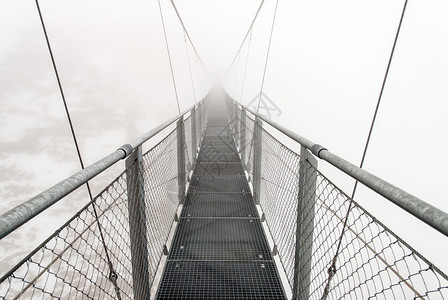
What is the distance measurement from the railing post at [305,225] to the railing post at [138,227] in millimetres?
926

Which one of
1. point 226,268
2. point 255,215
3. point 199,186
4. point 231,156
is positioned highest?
point 231,156

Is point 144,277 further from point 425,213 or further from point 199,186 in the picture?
point 199,186

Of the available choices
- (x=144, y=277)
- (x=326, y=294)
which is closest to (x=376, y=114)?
(x=326, y=294)

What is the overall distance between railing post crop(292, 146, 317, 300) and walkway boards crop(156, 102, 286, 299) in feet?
1.34

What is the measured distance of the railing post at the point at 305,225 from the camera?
1531 millimetres

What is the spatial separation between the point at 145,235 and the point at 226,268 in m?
0.89

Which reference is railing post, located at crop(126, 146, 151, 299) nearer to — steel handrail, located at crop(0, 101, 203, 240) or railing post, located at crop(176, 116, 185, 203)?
steel handrail, located at crop(0, 101, 203, 240)

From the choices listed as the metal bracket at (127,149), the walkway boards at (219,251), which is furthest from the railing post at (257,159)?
the metal bracket at (127,149)

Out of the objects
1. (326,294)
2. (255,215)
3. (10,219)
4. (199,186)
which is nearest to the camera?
(10,219)

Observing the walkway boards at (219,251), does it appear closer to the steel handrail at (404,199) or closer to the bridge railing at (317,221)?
the bridge railing at (317,221)

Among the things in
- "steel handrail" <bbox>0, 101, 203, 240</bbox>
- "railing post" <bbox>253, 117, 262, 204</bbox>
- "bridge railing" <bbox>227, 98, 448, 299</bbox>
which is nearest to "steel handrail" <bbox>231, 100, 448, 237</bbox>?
"bridge railing" <bbox>227, 98, 448, 299</bbox>

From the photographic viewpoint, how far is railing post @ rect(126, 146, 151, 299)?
1549mm

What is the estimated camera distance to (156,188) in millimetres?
2096

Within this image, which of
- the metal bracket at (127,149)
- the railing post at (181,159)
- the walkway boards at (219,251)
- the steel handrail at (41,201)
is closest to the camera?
the steel handrail at (41,201)
